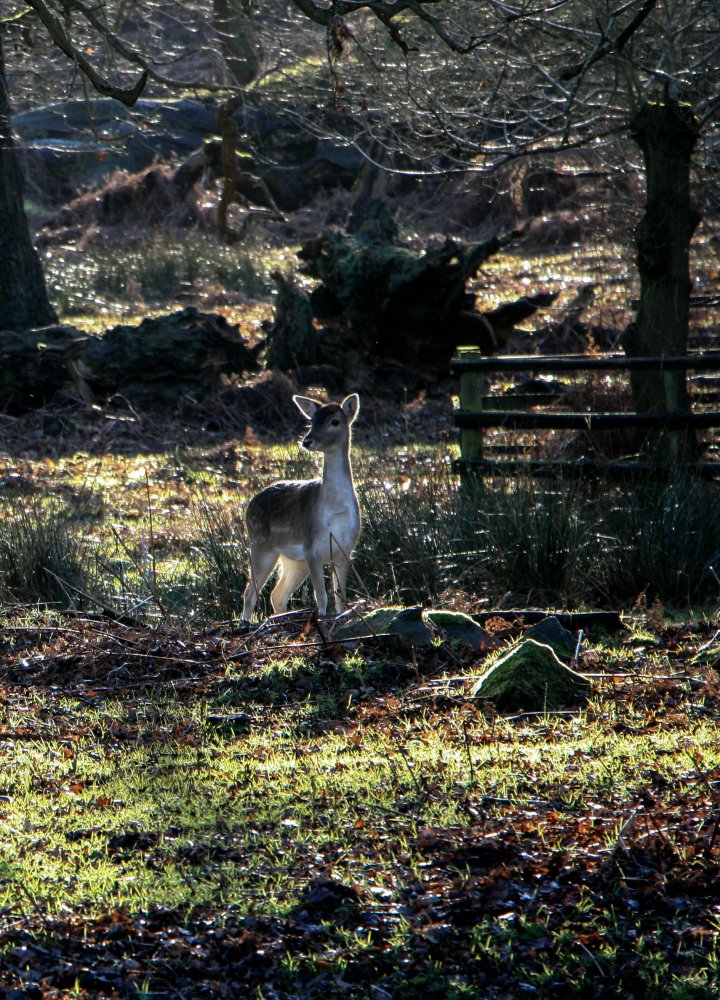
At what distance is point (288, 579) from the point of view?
33.1ft

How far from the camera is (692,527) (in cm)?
1016

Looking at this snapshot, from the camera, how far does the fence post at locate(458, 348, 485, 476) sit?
12.0m

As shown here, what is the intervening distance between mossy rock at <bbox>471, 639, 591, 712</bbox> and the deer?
2109mm

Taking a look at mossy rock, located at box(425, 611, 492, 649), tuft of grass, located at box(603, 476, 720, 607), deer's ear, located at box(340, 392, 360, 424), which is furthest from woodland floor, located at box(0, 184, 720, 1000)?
deer's ear, located at box(340, 392, 360, 424)

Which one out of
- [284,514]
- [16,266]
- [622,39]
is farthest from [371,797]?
[16,266]

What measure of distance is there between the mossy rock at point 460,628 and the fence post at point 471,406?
386 cm

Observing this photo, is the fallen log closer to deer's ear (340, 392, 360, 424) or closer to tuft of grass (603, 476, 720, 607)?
tuft of grass (603, 476, 720, 607)

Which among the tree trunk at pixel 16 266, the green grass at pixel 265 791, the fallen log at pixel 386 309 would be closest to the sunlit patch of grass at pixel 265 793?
the green grass at pixel 265 791

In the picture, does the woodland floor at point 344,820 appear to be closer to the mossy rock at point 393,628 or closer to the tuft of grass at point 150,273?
the mossy rock at point 393,628

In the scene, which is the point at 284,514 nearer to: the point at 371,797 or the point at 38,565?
the point at 38,565

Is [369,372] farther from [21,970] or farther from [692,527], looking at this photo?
[21,970]

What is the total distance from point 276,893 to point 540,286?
69.4ft

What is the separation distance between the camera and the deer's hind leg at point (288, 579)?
994 centimetres

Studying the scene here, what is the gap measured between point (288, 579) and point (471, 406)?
9.61ft
